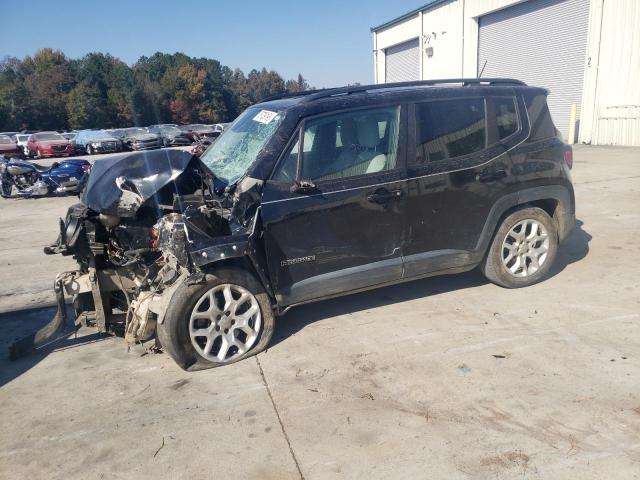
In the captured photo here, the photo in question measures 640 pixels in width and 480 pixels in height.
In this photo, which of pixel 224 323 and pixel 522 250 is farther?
pixel 522 250

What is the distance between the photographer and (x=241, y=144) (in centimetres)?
458

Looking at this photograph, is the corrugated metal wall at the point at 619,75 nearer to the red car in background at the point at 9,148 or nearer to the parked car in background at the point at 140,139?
the parked car in background at the point at 140,139

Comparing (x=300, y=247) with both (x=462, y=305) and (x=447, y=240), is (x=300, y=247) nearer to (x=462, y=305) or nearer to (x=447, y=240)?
(x=447, y=240)

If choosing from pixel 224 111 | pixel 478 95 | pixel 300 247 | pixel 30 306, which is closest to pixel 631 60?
pixel 478 95

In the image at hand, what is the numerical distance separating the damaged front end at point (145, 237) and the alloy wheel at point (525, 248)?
245 centimetres

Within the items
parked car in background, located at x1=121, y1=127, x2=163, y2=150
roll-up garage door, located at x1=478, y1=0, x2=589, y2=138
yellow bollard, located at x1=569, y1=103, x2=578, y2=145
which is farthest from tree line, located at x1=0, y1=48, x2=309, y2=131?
yellow bollard, located at x1=569, y1=103, x2=578, y2=145

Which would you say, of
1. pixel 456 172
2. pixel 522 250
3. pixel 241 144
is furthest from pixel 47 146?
pixel 522 250

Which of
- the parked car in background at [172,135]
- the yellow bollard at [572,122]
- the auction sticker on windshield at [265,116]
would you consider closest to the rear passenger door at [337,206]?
the auction sticker on windshield at [265,116]

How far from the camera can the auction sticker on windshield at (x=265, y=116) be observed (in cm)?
435

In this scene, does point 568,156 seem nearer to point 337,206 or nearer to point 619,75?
point 337,206

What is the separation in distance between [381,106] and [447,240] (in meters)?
1.30

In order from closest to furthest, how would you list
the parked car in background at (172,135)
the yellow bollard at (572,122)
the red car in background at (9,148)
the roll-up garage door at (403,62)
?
the yellow bollard at (572,122)
the red car in background at (9,148)
the roll-up garage door at (403,62)
the parked car in background at (172,135)

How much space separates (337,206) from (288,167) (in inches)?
19.2

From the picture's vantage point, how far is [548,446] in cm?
284
